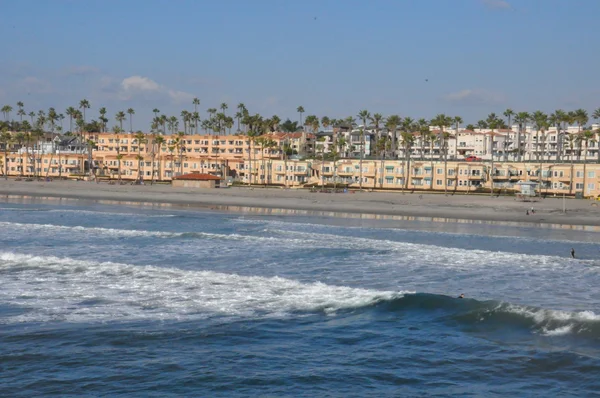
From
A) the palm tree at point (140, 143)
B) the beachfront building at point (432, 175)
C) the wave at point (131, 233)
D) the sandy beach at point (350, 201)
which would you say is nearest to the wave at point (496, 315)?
the wave at point (131, 233)

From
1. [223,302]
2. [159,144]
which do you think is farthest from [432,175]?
[223,302]

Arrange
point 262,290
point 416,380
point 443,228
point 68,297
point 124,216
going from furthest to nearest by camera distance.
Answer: point 124,216, point 443,228, point 262,290, point 68,297, point 416,380

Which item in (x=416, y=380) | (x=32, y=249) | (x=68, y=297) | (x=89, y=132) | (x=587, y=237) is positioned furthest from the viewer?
(x=89, y=132)

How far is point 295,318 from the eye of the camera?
21531mm

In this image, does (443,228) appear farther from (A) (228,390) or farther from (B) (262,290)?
(A) (228,390)

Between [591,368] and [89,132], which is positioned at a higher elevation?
[89,132]

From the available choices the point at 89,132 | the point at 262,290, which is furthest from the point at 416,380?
the point at 89,132

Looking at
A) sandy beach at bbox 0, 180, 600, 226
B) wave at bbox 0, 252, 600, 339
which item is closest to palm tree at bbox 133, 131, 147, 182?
sandy beach at bbox 0, 180, 600, 226

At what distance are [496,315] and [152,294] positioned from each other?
36.3 ft

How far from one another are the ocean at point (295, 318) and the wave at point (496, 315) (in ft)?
0.26

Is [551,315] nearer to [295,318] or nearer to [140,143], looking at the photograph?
[295,318]

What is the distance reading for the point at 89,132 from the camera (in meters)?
156

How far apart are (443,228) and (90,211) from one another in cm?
3017

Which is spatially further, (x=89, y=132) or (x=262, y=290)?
(x=89, y=132)
